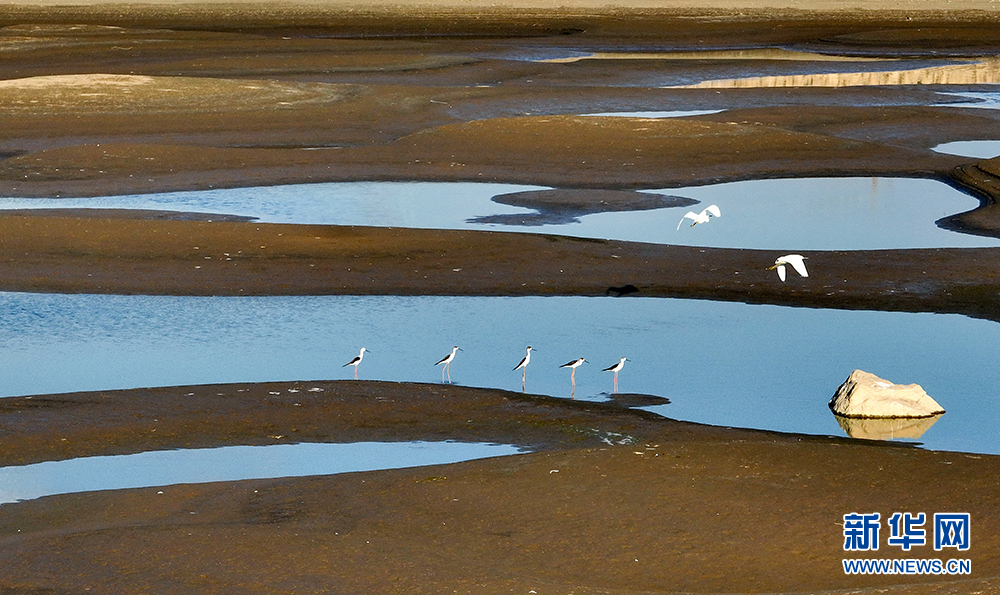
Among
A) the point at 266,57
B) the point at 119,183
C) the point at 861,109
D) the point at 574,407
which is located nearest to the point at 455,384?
the point at 574,407

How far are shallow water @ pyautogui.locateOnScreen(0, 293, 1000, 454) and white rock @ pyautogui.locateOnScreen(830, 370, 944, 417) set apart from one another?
21 cm

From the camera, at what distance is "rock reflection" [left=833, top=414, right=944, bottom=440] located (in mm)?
13578

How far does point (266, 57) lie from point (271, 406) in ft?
129

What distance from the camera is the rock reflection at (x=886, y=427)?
1358cm

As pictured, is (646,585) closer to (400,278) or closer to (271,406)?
(271,406)

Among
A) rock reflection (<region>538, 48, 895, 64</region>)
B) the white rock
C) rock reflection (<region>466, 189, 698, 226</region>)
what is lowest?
rock reflection (<region>538, 48, 895, 64</region>)

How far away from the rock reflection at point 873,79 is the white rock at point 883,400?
31597 mm

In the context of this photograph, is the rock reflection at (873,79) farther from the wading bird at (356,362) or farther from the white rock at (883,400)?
the white rock at (883,400)

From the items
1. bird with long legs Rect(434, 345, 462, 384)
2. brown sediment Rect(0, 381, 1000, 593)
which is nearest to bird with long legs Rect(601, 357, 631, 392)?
brown sediment Rect(0, 381, 1000, 593)

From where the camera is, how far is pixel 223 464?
12875 mm

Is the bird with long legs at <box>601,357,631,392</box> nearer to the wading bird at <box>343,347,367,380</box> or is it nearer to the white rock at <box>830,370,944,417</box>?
the white rock at <box>830,370,944,417</box>

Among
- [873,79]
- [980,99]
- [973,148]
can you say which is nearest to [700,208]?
[973,148]

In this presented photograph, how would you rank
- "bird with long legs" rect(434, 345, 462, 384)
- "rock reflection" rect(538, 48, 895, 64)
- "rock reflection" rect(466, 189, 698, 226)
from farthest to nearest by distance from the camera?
"rock reflection" rect(538, 48, 895, 64) → "rock reflection" rect(466, 189, 698, 226) → "bird with long legs" rect(434, 345, 462, 384)

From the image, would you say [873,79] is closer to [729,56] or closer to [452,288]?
[729,56]
